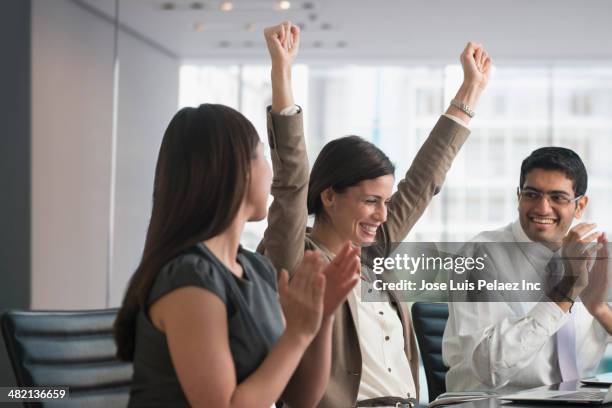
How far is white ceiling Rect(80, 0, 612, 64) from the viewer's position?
611 centimetres

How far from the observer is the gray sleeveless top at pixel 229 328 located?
153cm

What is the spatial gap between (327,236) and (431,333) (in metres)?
0.66

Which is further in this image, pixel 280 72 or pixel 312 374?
pixel 280 72

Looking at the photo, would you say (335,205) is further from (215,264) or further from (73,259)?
(73,259)

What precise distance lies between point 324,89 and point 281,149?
5.71 metres

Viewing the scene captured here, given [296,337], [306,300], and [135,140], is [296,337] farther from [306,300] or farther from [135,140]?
[135,140]

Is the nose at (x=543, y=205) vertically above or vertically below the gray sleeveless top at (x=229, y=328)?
above

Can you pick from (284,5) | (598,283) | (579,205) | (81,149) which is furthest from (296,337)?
(284,5)

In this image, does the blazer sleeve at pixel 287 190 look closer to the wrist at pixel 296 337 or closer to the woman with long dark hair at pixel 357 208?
the woman with long dark hair at pixel 357 208

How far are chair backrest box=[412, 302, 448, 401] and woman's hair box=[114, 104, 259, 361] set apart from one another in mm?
1489

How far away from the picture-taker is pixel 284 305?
5.14 ft

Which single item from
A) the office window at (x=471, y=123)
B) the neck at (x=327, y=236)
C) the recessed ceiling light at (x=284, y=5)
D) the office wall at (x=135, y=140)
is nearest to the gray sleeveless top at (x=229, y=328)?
the neck at (x=327, y=236)

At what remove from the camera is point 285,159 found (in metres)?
2.21

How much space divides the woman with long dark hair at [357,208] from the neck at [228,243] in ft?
1.75
